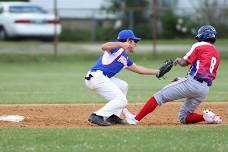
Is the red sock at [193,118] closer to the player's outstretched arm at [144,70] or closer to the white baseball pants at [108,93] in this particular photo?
the player's outstretched arm at [144,70]

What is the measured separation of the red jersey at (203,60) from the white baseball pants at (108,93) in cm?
114

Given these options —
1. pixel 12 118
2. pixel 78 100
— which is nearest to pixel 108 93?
pixel 12 118

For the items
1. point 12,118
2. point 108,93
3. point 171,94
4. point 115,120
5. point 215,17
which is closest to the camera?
point 171,94

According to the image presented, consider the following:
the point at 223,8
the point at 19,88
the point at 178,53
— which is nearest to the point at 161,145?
the point at 19,88

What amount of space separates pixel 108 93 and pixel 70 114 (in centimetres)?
206

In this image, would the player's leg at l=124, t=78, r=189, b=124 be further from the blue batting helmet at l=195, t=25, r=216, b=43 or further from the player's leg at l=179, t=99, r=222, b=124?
the blue batting helmet at l=195, t=25, r=216, b=43

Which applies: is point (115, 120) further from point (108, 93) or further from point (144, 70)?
point (144, 70)

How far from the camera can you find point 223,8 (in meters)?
34.9

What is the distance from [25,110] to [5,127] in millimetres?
2839

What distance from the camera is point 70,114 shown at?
13258mm

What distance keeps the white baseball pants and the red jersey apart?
1.14 metres

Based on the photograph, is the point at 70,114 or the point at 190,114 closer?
the point at 190,114

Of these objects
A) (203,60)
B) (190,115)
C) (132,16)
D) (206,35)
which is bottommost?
(132,16)

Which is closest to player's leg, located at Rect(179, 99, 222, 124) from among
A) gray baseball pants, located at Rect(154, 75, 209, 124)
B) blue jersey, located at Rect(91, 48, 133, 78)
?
gray baseball pants, located at Rect(154, 75, 209, 124)
